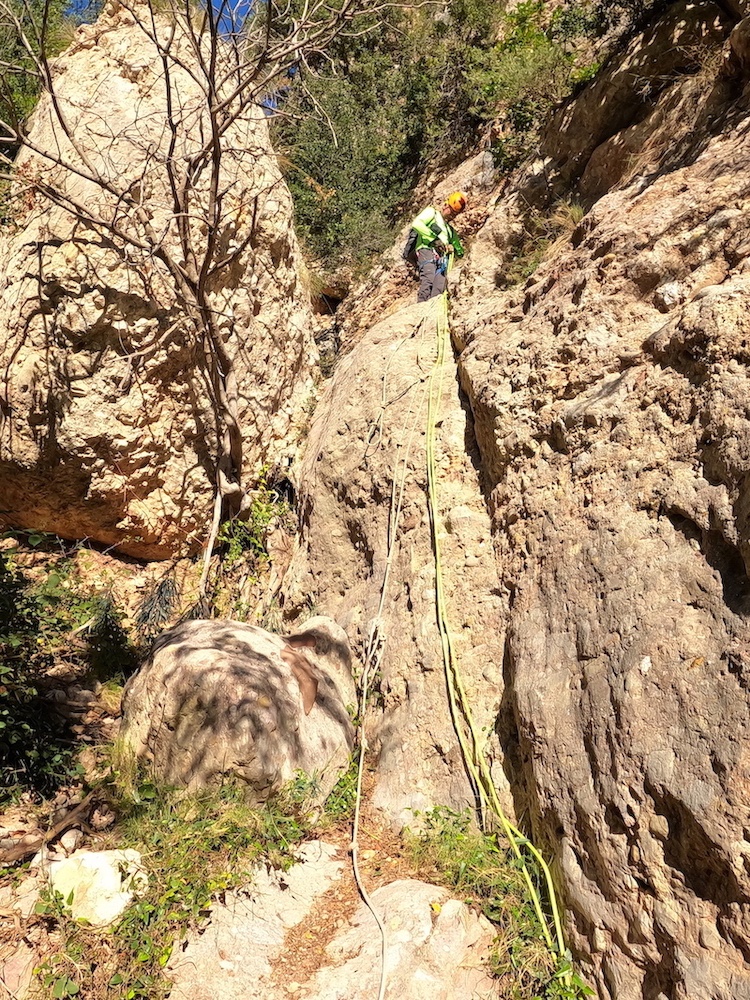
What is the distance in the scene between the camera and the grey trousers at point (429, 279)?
274 inches

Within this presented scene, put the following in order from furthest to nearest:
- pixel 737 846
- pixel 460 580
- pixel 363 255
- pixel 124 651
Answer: pixel 363 255
pixel 124 651
pixel 460 580
pixel 737 846

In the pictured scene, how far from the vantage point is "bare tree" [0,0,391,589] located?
4875 mm

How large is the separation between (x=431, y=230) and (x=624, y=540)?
503 cm

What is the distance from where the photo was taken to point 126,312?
17.5 ft

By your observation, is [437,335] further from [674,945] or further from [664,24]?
[674,945]

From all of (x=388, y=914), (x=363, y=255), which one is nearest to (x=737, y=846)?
(x=388, y=914)

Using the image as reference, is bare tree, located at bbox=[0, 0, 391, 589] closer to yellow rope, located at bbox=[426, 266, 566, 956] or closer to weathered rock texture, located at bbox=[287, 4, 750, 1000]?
weathered rock texture, located at bbox=[287, 4, 750, 1000]

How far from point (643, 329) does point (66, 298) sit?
3924mm

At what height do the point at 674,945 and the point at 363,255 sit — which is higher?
the point at 363,255

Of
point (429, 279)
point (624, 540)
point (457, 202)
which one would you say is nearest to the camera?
point (624, 540)

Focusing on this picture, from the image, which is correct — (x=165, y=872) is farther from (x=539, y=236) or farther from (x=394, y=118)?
(x=394, y=118)

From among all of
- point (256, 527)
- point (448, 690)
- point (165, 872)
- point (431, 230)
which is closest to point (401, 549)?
point (448, 690)

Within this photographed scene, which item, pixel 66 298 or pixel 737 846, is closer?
pixel 737 846

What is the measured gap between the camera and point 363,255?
29.9 ft
